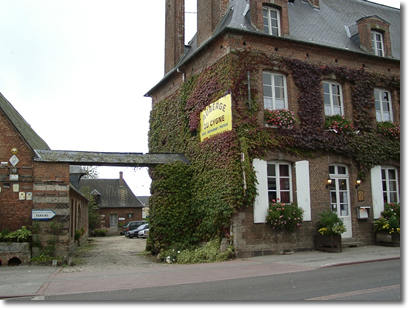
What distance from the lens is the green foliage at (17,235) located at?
13422 millimetres

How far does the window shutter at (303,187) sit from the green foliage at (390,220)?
3.13 meters

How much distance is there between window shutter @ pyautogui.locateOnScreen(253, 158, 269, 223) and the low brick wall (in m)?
7.60

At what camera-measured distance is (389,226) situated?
15773 millimetres

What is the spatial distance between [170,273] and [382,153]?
35.6 feet

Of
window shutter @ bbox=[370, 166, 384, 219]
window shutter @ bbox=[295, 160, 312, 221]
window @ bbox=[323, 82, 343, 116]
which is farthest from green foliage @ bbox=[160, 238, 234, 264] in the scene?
window @ bbox=[323, 82, 343, 116]

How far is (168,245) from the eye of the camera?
50.7 feet

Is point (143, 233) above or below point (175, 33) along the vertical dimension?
below

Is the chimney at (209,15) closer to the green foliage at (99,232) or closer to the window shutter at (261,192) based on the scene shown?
the window shutter at (261,192)

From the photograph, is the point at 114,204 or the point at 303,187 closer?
the point at 303,187

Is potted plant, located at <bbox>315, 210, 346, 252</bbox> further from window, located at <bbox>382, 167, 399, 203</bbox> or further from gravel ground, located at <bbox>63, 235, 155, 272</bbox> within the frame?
gravel ground, located at <bbox>63, 235, 155, 272</bbox>

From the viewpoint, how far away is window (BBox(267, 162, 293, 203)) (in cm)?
1497

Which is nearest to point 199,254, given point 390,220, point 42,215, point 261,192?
point 261,192

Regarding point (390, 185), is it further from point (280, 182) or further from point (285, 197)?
point (280, 182)

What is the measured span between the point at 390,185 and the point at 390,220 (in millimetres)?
2118
